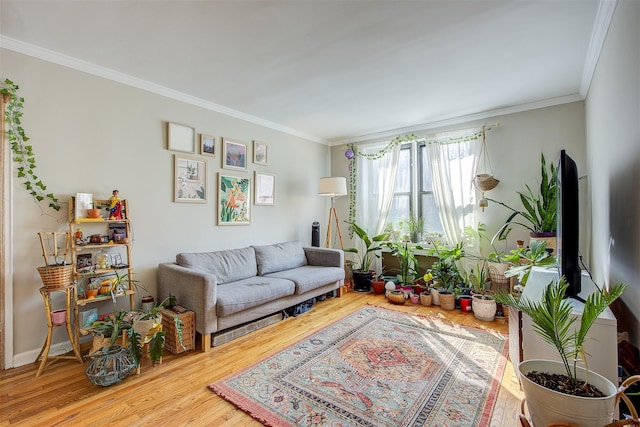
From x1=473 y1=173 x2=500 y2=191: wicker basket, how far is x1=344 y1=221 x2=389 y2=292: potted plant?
4.67 ft

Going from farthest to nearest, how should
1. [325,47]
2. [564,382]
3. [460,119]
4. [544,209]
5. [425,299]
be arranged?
1. [460,119]
2. [425,299]
3. [544,209]
4. [325,47]
5. [564,382]

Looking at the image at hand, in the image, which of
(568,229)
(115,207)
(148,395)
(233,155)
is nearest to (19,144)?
(115,207)

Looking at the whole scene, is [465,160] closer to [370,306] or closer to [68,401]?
[370,306]

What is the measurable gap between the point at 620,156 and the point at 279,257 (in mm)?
3328

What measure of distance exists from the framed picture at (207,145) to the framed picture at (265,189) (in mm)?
695

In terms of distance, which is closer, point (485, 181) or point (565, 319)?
point (565, 319)

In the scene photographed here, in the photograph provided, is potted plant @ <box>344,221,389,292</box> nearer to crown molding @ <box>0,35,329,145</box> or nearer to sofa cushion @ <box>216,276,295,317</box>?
sofa cushion @ <box>216,276,295,317</box>

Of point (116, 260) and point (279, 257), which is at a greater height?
point (116, 260)

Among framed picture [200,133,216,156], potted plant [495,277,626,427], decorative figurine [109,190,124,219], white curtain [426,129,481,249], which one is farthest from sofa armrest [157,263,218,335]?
white curtain [426,129,481,249]

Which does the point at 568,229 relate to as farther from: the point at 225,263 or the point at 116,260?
the point at 116,260

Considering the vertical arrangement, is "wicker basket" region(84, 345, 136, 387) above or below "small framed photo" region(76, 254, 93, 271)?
below

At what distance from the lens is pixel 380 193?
475 centimetres

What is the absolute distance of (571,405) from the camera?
0.95 m

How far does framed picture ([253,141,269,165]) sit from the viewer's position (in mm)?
4016
